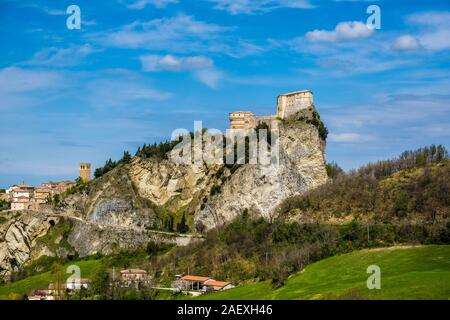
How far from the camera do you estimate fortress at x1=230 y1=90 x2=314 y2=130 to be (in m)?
141

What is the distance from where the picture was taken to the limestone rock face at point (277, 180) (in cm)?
13588

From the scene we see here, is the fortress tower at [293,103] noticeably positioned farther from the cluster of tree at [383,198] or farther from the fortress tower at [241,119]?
the cluster of tree at [383,198]

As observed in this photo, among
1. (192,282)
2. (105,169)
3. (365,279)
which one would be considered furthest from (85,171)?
(365,279)


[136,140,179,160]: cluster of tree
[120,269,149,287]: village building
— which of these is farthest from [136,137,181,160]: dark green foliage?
[120,269,149,287]: village building

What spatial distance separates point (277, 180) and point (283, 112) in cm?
1389

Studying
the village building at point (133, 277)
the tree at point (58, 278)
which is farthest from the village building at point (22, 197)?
the village building at point (133, 277)

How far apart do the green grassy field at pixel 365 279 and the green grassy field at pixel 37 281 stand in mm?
36565

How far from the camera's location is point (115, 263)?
129750mm

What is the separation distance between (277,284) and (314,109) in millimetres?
57271

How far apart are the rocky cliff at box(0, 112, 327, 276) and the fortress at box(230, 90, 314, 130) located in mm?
2833

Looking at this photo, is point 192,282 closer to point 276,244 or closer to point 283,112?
point 276,244

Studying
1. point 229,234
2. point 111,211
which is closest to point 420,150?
point 229,234

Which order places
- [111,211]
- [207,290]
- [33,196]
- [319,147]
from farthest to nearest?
[33,196] → [111,211] → [319,147] → [207,290]

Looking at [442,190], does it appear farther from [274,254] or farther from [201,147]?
[201,147]
